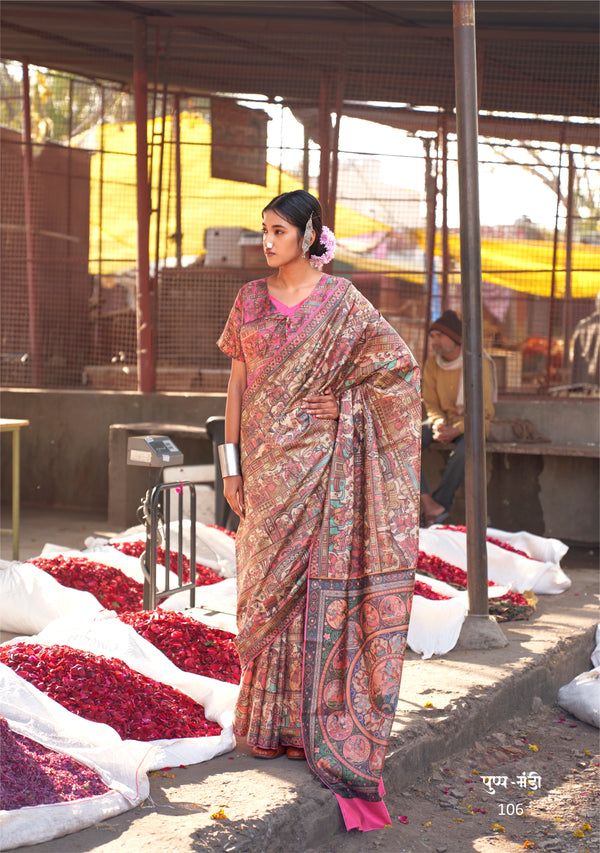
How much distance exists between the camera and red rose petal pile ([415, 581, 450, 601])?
16.5ft

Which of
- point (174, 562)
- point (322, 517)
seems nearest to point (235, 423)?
point (322, 517)

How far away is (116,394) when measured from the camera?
28.7ft

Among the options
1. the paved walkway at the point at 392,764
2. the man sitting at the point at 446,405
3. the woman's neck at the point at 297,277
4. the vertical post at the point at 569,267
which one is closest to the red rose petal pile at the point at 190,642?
the paved walkway at the point at 392,764

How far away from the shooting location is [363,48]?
855 centimetres

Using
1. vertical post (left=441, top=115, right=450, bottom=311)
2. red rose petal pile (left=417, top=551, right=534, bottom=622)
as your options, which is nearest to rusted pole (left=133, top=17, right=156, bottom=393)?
vertical post (left=441, top=115, right=450, bottom=311)

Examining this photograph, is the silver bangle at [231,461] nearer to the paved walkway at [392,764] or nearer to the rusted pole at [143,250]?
the paved walkway at [392,764]

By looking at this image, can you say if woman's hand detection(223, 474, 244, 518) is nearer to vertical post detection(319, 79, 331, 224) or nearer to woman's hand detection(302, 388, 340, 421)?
woman's hand detection(302, 388, 340, 421)

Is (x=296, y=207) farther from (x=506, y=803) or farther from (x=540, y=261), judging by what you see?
(x=540, y=261)

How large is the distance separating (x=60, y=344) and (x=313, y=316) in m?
7.41

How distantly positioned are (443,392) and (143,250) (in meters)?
2.97

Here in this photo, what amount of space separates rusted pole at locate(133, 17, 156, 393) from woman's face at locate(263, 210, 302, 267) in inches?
220

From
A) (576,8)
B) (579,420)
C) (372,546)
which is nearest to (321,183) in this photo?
(576,8)

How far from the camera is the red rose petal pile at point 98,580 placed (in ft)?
16.5

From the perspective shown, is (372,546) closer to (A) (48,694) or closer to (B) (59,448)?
(A) (48,694)
